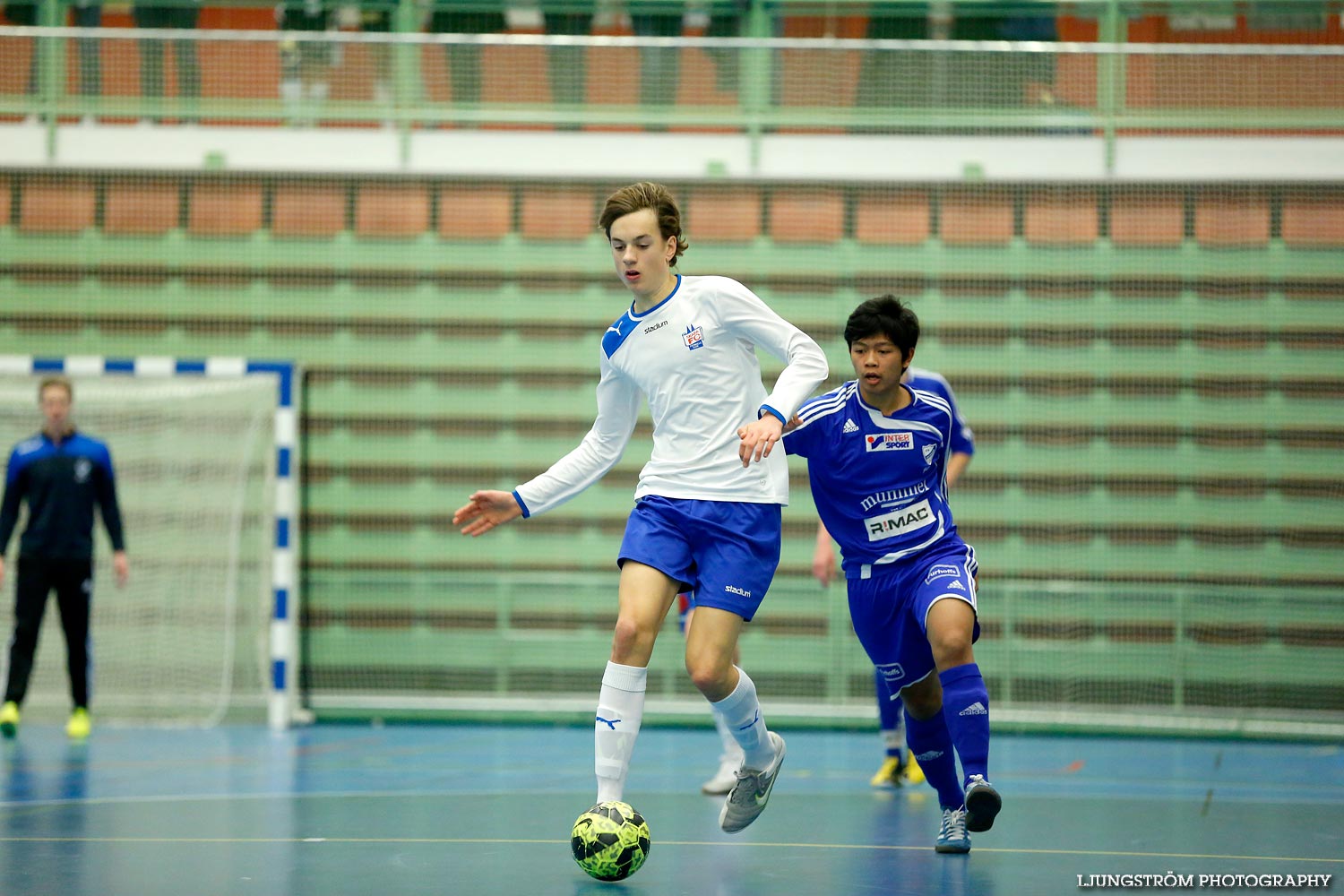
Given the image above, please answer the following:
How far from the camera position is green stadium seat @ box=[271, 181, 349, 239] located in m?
9.14

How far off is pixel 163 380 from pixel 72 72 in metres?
2.08

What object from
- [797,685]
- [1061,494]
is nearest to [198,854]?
[797,685]

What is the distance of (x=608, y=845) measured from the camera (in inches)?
145

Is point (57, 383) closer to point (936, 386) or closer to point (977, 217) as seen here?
point (936, 386)

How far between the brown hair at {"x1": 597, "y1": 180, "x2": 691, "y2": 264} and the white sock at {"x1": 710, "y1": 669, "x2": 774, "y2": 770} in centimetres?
134

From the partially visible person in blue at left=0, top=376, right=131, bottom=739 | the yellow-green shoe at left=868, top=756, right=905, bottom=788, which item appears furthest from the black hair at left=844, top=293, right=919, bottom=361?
the partially visible person in blue at left=0, top=376, right=131, bottom=739

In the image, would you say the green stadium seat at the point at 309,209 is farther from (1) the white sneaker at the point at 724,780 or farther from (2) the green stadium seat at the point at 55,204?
(1) the white sneaker at the point at 724,780

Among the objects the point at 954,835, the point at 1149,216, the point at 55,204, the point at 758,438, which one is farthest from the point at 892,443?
the point at 55,204

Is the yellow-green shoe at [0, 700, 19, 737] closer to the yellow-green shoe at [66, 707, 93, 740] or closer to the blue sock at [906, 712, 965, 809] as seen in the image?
the yellow-green shoe at [66, 707, 93, 740]

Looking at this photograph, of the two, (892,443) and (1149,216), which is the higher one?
(1149,216)

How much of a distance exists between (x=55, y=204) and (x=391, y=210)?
2.19m

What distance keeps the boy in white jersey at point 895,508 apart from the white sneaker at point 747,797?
487 mm

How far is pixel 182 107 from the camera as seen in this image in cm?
899

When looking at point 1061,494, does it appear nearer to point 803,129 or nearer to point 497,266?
point 803,129
